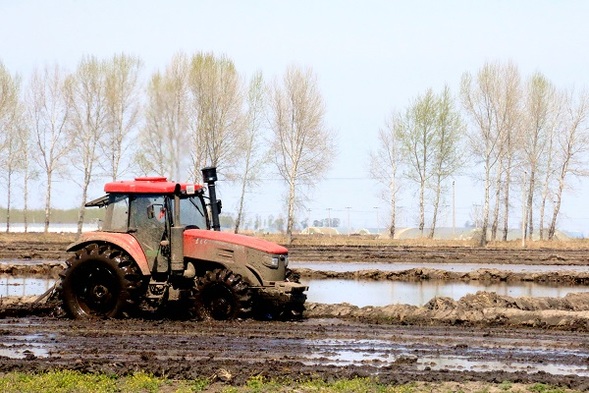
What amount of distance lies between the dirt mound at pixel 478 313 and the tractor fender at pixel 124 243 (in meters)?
3.55

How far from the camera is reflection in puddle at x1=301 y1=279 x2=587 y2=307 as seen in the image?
23.9 metres

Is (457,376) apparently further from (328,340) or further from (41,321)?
(41,321)

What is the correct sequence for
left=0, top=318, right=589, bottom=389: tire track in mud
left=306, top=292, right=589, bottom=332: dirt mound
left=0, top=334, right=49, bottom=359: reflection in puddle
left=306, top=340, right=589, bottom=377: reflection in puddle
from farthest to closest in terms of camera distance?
left=306, top=292, right=589, bottom=332: dirt mound, left=0, top=334, right=49, bottom=359: reflection in puddle, left=306, top=340, right=589, bottom=377: reflection in puddle, left=0, top=318, right=589, bottom=389: tire track in mud

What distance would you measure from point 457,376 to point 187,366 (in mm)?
3611

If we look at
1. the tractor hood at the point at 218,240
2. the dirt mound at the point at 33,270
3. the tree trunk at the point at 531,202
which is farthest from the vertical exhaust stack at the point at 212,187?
the tree trunk at the point at 531,202

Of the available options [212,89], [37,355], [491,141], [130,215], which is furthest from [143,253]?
[491,141]

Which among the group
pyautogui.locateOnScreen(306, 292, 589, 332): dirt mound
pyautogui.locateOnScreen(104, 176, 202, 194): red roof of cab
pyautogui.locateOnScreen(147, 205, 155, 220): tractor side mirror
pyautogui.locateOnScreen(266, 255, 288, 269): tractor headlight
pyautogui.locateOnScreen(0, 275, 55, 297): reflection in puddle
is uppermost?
pyautogui.locateOnScreen(104, 176, 202, 194): red roof of cab

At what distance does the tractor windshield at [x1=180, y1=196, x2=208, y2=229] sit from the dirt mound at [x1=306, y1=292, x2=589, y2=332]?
2.85 metres

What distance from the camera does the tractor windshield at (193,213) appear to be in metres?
18.7

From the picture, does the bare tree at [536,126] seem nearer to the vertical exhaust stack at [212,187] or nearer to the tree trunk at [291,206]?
the tree trunk at [291,206]

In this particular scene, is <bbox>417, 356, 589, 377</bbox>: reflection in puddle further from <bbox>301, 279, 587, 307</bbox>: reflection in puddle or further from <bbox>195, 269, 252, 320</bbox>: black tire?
<bbox>301, 279, 587, 307</bbox>: reflection in puddle

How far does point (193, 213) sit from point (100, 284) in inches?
88.1

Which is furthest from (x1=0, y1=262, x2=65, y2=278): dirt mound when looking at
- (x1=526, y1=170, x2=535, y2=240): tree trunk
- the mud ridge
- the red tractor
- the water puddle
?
(x1=526, y1=170, x2=535, y2=240): tree trunk

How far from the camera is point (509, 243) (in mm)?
61625
